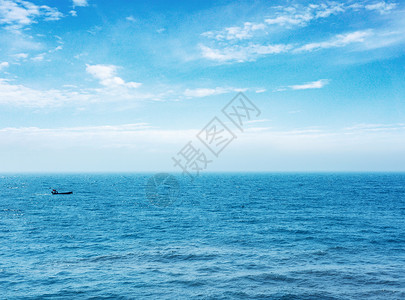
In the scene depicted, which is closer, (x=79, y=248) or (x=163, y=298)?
(x=163, y=298)

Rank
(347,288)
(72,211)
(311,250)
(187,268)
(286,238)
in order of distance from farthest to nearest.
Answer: (72,211), (286,238), (311,250), (187,268), (347,288)

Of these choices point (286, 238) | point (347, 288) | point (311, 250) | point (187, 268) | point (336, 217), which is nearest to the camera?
point (347, 288)

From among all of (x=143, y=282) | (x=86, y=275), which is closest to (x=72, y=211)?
(x=86, y=275)

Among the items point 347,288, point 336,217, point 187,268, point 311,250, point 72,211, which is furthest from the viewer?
point 72,211

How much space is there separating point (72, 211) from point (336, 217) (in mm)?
69308

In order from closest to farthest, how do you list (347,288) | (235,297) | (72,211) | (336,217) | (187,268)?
(235,297) → (347,288) → (187,268) → (336,217) → (72,211)

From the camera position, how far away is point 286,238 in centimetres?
4744

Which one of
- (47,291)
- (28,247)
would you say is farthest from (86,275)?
(28,247)

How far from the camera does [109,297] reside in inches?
1077

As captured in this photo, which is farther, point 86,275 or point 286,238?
point 286,238

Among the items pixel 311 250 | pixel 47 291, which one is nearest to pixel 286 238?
pixel 311 250

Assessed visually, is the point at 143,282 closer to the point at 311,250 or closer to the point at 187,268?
the point at 187,268

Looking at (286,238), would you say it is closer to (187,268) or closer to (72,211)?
(187,268)

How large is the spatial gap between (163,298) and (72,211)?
60.4 m
